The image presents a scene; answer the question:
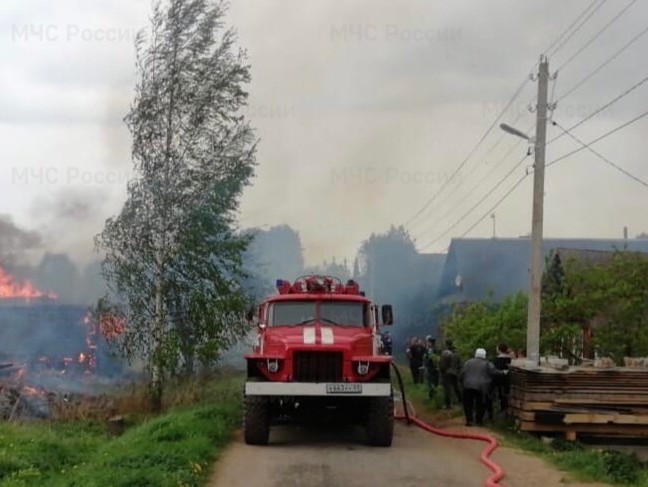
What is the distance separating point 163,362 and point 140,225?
3.09m

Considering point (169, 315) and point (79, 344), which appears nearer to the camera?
point (169, 315)

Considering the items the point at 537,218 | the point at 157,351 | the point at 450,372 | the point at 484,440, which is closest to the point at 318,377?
the point at 484,440

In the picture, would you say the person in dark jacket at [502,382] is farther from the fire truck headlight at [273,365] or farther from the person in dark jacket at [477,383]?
the fire truck headlight at [273,365]

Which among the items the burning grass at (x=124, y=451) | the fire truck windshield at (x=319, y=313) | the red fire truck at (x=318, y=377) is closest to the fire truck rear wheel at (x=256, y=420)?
the red fire truck at (x=318, y=377)

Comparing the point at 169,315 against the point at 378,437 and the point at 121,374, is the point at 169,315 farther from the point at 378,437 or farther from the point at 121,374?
the point at 378,437

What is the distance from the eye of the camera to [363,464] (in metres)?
11.8

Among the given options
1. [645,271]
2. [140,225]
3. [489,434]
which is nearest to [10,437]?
[140,225]

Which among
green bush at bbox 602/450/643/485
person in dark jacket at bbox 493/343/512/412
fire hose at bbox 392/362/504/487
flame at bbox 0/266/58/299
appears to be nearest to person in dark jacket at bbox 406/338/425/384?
person in dark jacket at bbox 493/343/512/412

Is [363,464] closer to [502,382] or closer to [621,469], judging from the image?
[621,469]

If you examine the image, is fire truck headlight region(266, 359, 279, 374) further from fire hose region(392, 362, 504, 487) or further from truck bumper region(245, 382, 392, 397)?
fire hose region(392, 362, 504, 487)

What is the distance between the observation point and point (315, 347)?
13430 millimetres

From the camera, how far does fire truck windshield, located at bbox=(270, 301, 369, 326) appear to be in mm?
14695

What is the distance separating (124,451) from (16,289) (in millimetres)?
24750

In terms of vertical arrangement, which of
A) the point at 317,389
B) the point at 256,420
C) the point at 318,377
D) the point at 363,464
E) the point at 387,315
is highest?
the point at 387,315
